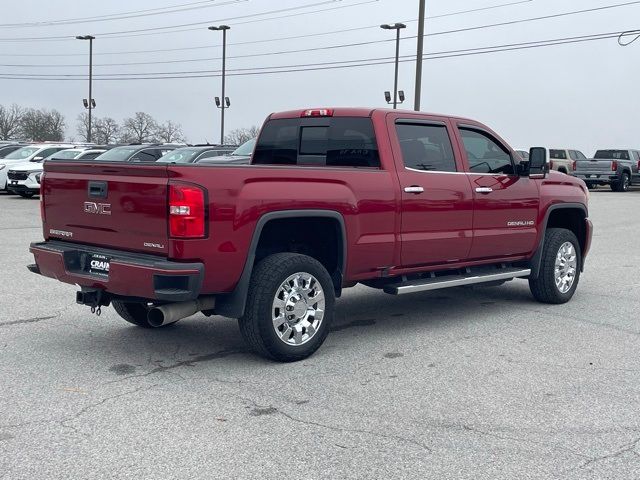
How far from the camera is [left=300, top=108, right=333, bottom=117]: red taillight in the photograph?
7.01m

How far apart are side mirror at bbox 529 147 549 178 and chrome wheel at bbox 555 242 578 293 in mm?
957

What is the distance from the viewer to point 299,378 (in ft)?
18.0

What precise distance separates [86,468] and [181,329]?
10.4 ft

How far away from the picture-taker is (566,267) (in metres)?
8.43

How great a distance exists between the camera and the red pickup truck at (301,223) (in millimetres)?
5312

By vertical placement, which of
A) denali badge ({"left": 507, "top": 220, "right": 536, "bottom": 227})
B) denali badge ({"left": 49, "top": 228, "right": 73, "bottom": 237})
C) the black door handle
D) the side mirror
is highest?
the side mirror

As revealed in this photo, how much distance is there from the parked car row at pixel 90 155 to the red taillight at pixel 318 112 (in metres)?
8.97

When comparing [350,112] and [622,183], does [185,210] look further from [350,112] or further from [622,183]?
[622,183]

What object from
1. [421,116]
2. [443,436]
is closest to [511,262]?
[421,116]

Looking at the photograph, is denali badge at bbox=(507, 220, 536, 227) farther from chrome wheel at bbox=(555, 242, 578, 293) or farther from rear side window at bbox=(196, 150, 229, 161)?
rear side window at bbox=(196, 150, 229, 161)

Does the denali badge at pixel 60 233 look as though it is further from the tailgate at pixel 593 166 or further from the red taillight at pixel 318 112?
the tailgate at pixel 593 166

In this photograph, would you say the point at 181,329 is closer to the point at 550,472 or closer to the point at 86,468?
the point at 86,468

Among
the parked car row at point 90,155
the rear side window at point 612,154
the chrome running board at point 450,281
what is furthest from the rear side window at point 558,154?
the chrome running board at point 450,281

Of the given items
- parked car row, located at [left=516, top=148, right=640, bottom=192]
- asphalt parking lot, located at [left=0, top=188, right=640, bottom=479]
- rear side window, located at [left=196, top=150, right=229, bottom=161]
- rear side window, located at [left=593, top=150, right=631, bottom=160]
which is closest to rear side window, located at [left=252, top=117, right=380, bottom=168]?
asphalt parking lot, located at [left=0, top=188, right=640, bottom=479]
